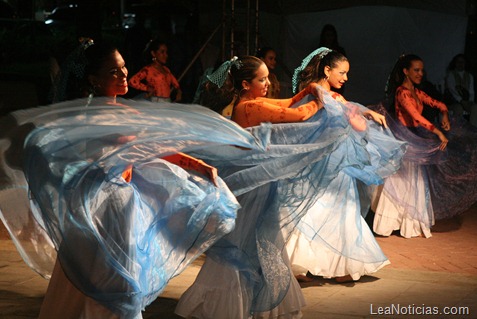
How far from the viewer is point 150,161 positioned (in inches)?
190

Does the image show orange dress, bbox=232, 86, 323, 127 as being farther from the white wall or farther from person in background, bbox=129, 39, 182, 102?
the white wall

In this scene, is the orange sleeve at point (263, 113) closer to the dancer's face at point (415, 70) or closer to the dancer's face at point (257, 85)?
the dancer's face at point (257, 85)

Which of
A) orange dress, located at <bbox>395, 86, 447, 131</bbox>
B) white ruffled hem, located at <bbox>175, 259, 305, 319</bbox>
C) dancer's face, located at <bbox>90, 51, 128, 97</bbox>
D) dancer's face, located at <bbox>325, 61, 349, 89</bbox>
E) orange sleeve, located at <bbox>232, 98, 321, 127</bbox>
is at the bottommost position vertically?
white ruffled hem, located at <bbox>175, 259, 305, 319</bbox>

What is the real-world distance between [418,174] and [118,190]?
5.55 metres

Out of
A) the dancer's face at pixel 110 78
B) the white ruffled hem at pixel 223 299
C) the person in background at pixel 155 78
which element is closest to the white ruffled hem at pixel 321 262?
the white ruffled hem at pixel 223 299

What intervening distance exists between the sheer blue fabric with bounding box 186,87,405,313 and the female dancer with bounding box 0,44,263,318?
563mm

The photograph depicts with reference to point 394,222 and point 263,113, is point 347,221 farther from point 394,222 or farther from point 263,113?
point 394,222

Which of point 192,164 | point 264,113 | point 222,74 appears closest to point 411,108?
point 222,74

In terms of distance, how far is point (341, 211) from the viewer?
6.88m

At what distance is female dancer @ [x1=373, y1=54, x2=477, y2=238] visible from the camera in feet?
30.9

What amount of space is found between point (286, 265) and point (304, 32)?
10407mm

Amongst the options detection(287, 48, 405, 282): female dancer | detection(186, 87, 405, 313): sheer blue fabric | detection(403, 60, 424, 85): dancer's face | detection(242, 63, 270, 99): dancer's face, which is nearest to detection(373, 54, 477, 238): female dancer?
detection(403, 60, 424, 85): dancer's face

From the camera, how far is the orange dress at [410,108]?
9.45m

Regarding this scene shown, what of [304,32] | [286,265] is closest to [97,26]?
[304,32]
